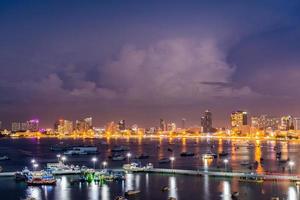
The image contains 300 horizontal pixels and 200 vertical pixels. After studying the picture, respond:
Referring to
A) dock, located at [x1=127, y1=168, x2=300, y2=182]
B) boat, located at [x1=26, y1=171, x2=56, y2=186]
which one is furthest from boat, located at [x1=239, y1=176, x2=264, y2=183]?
boat, located at [x1=26, y1=171, x2=56, y2=186]

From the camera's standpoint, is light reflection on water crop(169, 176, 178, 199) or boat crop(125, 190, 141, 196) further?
light reflection on water crop(169, 176, 178, 199)

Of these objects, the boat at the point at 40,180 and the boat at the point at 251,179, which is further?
the boat at the point at 40,180

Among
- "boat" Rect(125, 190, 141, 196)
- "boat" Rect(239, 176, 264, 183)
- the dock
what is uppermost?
the dock

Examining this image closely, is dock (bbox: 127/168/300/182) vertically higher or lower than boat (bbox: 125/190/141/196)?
higher

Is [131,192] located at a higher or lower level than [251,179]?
lower

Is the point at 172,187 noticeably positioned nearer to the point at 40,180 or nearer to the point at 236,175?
the point at 236,175

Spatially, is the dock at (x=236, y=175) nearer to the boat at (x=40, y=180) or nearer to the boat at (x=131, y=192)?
the boat at (x=40, y=180)

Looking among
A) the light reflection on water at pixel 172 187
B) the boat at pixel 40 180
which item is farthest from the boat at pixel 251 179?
the boat at pixel 40 180

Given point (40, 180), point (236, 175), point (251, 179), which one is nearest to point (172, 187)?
point (236, 175)

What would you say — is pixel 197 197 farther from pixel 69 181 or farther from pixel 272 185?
pixel 69 181

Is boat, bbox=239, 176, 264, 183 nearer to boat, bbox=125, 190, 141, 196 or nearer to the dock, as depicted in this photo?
the dock

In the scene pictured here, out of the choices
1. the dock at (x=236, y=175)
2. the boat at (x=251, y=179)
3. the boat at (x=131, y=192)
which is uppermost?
the dock at (x=236, y=175)

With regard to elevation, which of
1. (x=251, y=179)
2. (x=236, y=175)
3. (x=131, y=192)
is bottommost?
(x=131, y=192)

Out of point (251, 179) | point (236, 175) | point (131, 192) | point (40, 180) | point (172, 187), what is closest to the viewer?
point (131, 192)
